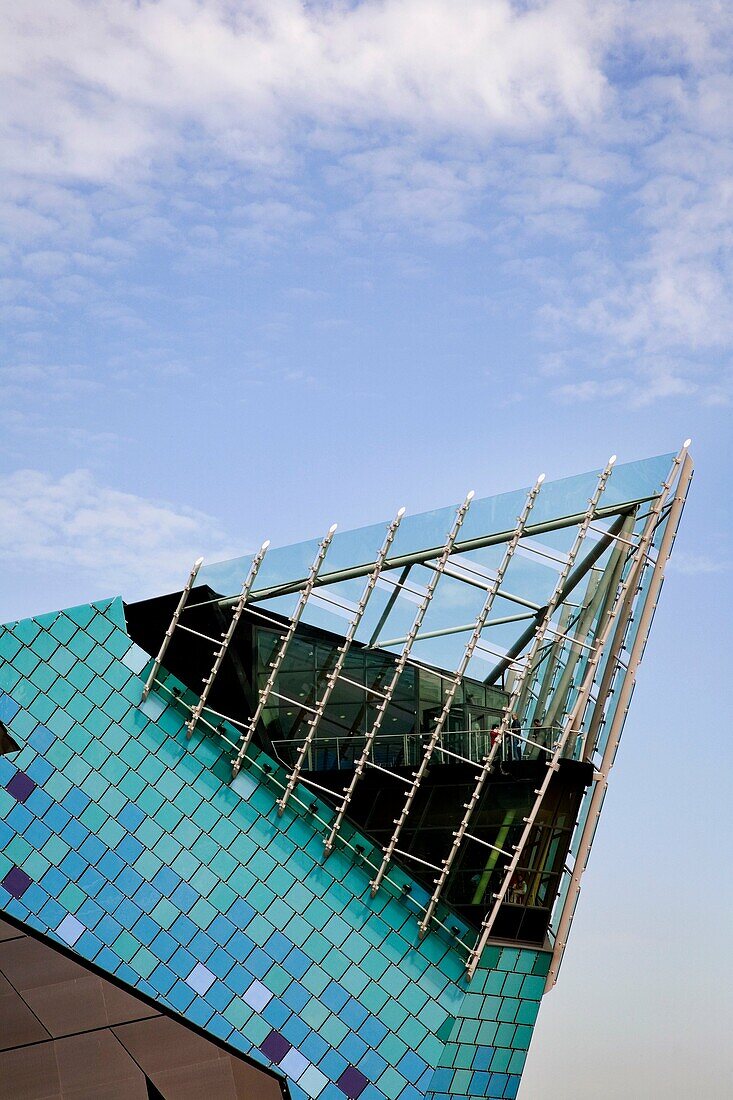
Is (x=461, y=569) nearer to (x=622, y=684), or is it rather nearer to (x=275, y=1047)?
(x=622, y=684)

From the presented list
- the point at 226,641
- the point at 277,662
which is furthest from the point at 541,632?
the point at 226,641

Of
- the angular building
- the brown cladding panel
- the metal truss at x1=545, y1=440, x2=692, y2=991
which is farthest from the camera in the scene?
the metal truss at x1=545, y1=440, x2=692, y2=991

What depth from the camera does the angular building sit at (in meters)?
33.2

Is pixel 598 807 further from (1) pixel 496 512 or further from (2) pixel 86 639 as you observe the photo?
(2) pixel 86 639

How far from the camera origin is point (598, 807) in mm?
35375

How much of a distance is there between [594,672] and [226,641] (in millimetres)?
10466

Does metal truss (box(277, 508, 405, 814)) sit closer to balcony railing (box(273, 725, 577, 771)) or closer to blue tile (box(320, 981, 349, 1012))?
balcony railing (box(273, 725, 577, 771))

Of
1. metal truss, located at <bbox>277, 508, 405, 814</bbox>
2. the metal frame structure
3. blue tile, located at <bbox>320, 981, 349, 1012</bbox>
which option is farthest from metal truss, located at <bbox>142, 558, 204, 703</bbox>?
blue tile, located at <bbox>320, 981, 349, 1012</bbox>

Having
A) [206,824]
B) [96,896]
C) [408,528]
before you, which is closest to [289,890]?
[206,824]

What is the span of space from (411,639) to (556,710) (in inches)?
179

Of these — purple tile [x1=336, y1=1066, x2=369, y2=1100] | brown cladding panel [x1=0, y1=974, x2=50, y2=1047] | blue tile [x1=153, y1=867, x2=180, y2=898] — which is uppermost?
blue tile [x1=153, y1=867, x2=180, y2=898]

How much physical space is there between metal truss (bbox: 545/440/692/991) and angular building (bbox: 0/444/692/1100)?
68mm

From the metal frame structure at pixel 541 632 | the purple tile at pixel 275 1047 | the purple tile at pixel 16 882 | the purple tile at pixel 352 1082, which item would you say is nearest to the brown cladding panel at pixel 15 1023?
the purple tile at pixel 16 882

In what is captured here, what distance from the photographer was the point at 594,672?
115ft
